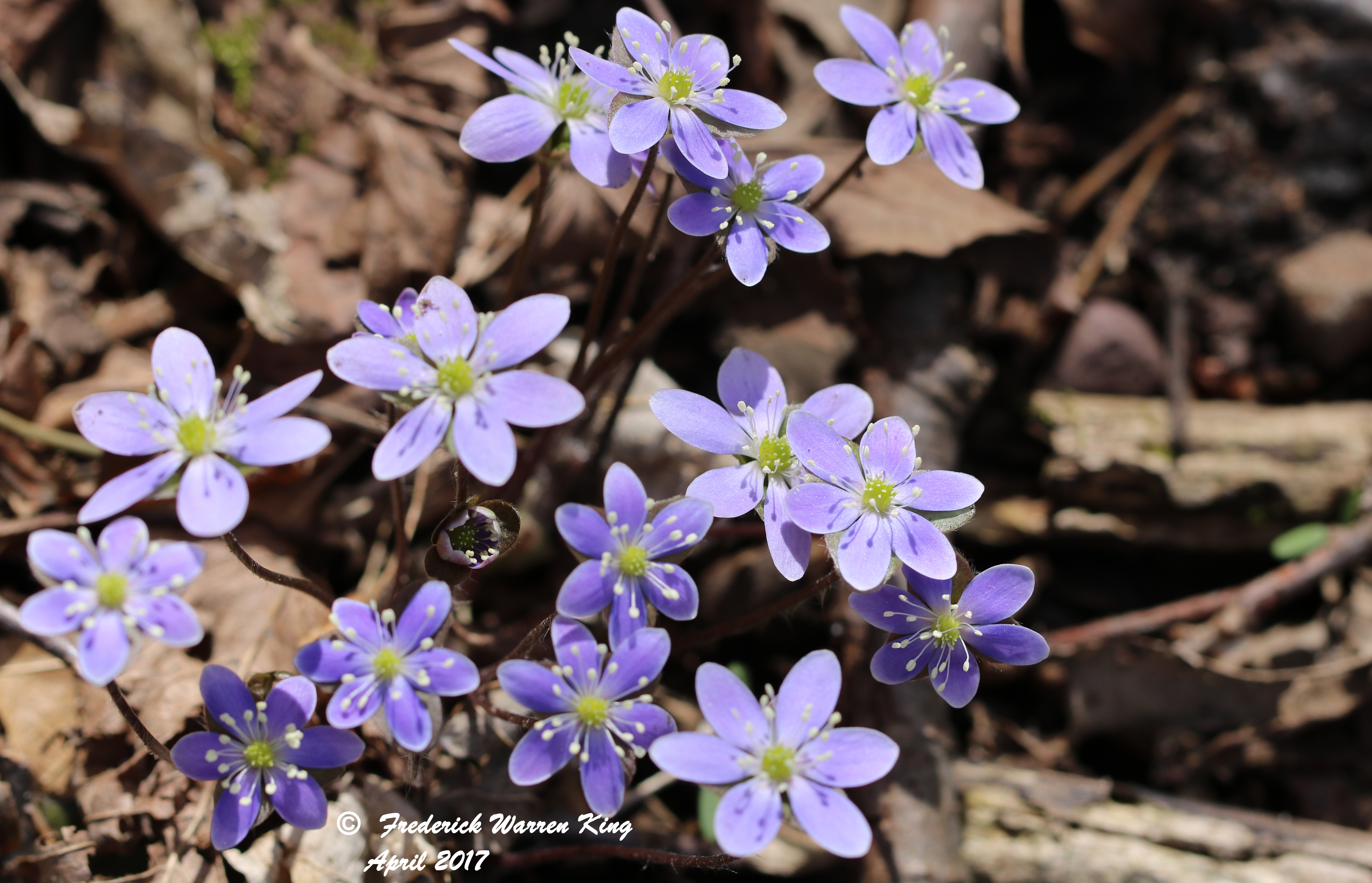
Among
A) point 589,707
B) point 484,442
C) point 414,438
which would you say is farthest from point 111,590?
point 589,707

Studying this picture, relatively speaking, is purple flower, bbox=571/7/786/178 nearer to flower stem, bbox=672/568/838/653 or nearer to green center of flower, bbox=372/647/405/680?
flower stem, bbox=672/568/838/653

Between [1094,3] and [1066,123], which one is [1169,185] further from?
[1094,3]

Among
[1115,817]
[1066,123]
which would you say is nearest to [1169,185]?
[1066,123]

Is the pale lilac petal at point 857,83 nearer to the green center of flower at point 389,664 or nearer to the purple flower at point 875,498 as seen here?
the purple flower at point 875,498

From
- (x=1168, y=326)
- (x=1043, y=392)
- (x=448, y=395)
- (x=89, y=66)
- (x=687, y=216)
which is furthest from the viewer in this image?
(x=1168, y=326)

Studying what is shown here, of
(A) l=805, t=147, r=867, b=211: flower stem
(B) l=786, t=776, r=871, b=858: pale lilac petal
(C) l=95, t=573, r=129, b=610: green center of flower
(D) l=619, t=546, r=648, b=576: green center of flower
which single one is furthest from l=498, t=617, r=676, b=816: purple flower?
(A) l=805, t=147, r=867, b=211: flower stem

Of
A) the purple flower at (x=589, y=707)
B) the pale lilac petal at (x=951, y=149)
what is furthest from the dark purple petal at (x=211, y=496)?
the pale lilac petal at (x=951, y=149)
